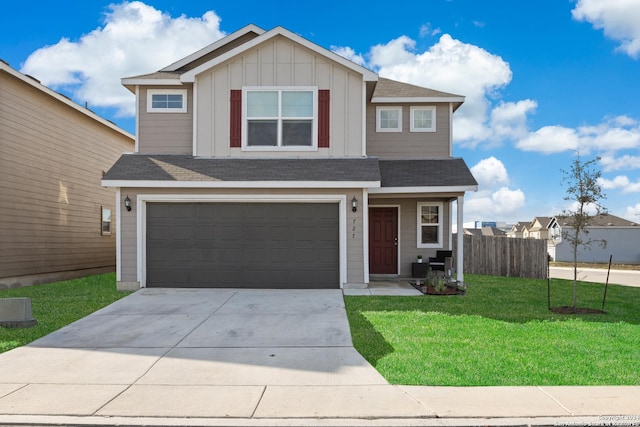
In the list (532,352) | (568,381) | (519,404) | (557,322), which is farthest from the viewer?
(557,322)

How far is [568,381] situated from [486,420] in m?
1.62

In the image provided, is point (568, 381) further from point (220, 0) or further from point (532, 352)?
point (220, 0)

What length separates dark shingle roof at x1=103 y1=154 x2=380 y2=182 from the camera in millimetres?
12172

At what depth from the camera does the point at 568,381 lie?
5.46 meters

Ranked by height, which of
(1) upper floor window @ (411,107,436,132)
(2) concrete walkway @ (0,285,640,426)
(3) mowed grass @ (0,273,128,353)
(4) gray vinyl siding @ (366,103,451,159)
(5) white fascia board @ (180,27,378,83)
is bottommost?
(3) mowed grass @ (0,273,128,353)

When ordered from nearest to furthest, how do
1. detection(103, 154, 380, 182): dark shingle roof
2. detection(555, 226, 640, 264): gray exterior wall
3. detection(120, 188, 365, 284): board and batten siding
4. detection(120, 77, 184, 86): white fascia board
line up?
detection(103, 154, 380, 182): dark shingle roof < detection(120, 188, 365, 284): board and batten siding < detection(120, 77, 184, 86): white fascia board < detection(555, 226, 640, 264): gray exterior wall

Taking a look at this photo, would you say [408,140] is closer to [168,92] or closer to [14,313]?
[168,92]

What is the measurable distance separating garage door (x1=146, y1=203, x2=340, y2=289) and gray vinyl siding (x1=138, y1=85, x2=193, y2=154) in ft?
6.53

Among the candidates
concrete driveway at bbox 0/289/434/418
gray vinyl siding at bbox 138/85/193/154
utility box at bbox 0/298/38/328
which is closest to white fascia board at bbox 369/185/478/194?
concrete driveway at bbox 0/289/434/418

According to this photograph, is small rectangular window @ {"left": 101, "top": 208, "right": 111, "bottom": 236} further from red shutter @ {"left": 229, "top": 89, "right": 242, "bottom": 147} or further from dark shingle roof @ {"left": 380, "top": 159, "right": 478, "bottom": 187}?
dark shingle roof @ {"left": 380, "top": 159, "right": 478, "bottom": 187}

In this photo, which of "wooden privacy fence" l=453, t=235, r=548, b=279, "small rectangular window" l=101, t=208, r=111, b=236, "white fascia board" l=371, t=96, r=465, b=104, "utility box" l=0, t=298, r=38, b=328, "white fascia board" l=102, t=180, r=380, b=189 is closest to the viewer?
"utility box" l=0, t=298, r=38, b=328

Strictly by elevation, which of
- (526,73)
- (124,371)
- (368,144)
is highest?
(526,73)

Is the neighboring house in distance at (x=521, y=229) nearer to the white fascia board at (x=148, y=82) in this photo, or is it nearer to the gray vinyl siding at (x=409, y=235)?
the gray vinyl siding at (x=409, y=235)

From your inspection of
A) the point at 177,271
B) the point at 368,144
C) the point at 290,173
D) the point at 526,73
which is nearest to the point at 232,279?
the point at 177,271
